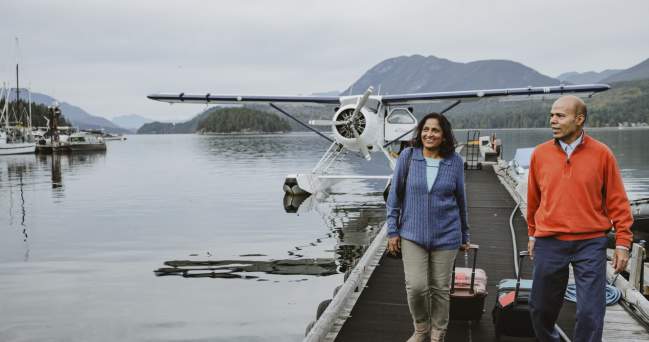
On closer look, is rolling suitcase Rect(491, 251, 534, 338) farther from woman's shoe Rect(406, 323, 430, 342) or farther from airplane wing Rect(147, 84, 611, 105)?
airplane wing Rect(147, 84, 611, 105)

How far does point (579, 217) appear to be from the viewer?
299cm

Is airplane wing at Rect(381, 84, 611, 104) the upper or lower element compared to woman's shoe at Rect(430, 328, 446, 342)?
upper

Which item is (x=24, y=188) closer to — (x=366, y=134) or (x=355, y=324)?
(x=366, y=134)

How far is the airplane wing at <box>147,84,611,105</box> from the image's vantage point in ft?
54.7

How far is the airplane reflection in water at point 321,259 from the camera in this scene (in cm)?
940

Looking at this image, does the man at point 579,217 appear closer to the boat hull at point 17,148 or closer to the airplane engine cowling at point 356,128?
the airplane engine cowling at point 356,128

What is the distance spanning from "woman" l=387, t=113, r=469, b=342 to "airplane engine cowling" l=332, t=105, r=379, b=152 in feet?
40.7

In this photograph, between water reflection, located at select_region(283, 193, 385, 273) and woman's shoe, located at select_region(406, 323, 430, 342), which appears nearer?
woman's shoe, located at select_region(406, 323, 430, 342)

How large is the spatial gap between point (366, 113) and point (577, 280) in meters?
13.2

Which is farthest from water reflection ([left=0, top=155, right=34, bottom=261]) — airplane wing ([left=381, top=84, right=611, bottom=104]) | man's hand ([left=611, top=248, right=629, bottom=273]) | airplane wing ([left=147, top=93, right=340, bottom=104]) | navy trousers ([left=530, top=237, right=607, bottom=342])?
airplane wing ([left=381, top=84, right=611, bottom=104])

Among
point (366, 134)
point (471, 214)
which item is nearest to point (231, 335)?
point (471, 214)

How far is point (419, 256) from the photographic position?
11.3ft

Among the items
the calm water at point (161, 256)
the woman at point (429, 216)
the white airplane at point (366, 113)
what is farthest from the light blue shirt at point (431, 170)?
the white airplane at point (366, 113)

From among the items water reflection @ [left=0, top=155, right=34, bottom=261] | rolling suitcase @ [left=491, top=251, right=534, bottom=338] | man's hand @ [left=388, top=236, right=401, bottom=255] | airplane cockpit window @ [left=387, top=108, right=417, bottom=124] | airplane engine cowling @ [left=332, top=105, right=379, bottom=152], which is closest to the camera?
man's hand @ [left=388, top=236, right=401, bottom=255]
